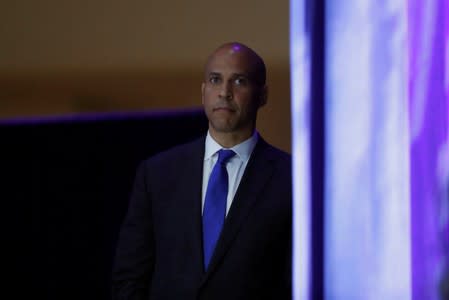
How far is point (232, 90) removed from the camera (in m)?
1.39

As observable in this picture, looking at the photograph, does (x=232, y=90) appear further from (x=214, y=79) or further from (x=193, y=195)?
(x=193, y=195)

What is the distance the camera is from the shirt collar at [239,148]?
141 cm

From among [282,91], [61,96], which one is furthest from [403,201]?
[61,96]

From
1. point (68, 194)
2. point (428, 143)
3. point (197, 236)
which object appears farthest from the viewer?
point (68, 194)

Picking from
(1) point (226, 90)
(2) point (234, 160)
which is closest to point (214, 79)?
(1) point (226, 90)

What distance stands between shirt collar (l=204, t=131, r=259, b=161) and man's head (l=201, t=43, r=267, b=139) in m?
0.01

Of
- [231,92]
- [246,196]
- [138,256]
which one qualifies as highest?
[231,92]

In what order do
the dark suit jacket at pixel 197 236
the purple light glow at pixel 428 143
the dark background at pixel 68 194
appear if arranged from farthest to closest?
the dark background at pixel 68 194 < the dark suit jacket at pixel 197 236 < the purple light glow at pixel 428 143

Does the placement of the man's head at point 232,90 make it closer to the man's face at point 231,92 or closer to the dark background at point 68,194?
the man's face at point 231,92

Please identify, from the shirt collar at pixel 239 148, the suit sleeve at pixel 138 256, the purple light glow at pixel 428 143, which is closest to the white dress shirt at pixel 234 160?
the shirt collar at pixel 239 148

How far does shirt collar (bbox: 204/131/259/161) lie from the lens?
141 cm

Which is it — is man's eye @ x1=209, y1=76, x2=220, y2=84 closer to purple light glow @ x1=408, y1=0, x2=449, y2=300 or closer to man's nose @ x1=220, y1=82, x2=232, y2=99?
man's nose @ x1=220, y1=82, x2=232, y2=99

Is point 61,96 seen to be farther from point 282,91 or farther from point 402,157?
point 402,157

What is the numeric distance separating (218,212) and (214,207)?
0.04 ft
